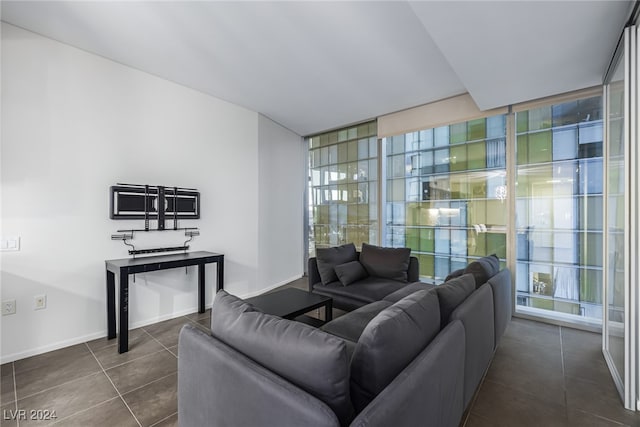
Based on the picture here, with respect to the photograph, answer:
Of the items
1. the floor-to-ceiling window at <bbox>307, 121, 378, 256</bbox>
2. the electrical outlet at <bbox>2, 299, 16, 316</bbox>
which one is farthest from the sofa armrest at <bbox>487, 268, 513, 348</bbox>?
the electrical outlet at <bbox>2, 299, 16, 316</bbox>

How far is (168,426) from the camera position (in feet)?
5.23

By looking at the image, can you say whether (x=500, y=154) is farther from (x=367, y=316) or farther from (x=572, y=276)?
(x=367, y=316)

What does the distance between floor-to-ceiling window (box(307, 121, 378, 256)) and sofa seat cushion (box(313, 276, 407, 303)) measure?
1.35 meters

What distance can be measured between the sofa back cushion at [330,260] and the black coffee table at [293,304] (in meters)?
0.42

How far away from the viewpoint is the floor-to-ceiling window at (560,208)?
286 cm

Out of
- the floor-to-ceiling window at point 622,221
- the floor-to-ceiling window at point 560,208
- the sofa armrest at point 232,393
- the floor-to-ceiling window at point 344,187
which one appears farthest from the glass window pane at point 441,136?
the sofa armrest at point 232,393

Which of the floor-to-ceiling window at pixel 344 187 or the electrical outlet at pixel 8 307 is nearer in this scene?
the electrical outlet at pixel 8 307

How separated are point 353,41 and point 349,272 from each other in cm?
225

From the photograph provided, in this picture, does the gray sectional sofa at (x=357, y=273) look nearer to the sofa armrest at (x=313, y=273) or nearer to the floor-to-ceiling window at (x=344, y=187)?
the sofa armrest at (x=313, y=273)

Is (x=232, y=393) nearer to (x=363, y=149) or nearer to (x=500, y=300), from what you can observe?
(x=500, y=300)

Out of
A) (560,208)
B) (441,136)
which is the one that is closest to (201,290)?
(441,136)

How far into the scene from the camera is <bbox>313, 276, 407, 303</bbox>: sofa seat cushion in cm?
278

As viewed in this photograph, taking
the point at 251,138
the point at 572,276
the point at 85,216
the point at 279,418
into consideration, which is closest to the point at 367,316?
the point at 279,418

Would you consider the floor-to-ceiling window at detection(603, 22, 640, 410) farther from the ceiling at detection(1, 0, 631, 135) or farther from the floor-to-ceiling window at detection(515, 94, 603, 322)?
the floor-to-ceiling window at detection(515, 94, 603, 322)
